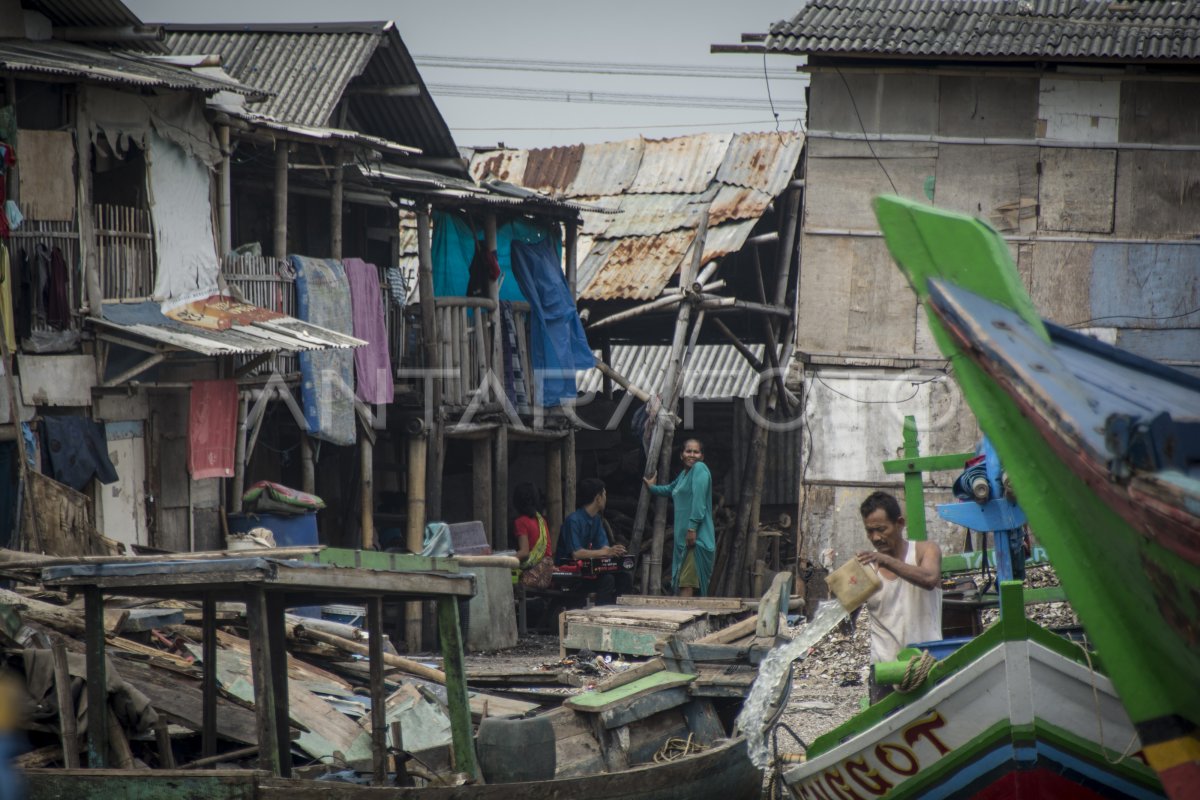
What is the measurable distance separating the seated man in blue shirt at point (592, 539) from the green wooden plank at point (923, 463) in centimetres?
790

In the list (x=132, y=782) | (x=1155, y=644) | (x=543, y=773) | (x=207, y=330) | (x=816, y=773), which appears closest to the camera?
(x=1155, y=644)

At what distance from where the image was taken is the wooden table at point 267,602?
632 centimetres

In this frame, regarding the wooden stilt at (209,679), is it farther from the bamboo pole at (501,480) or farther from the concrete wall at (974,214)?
the bamboo pole at (501,480)

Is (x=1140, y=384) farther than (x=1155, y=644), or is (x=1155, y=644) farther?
(x=1140, y=384)

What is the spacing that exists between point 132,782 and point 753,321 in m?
16.1

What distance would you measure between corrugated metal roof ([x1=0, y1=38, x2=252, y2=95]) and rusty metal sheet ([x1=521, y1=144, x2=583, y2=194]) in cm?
919

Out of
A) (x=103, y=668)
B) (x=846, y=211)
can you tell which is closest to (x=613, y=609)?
(x=846, y=211)

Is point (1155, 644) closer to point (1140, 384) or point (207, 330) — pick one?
point (1140, 384)

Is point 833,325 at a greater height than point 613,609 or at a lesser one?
greater

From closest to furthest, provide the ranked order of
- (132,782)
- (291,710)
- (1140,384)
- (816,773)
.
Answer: (1140,384)
(132,782)
(816,773)
(291,710)

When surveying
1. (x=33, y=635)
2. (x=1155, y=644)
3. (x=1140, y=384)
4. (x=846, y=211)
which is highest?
(x=846, y=211)

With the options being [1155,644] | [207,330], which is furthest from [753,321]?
[1155,644]

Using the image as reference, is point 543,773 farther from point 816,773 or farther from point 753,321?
point 753,321

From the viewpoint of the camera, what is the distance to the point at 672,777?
8.26 m
